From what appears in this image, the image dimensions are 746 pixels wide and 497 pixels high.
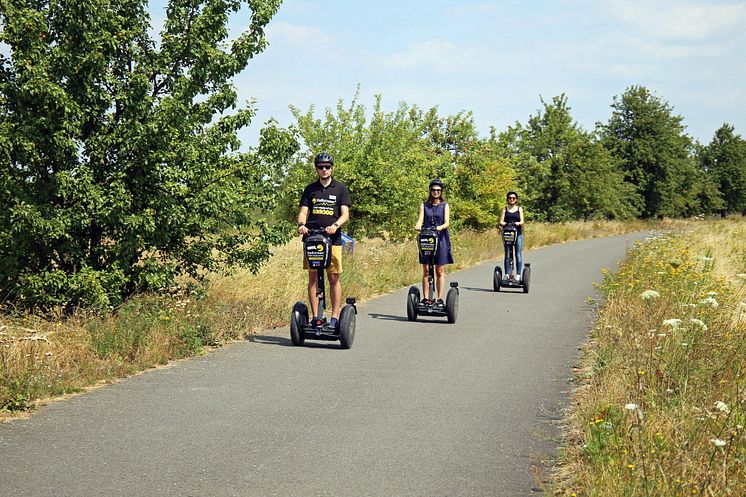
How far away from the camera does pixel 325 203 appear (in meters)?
9.88

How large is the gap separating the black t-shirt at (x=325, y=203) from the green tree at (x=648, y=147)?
67315mm

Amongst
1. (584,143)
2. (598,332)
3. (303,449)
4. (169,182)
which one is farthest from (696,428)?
(584,143)

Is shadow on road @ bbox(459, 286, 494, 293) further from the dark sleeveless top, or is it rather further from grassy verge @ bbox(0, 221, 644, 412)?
grassy verge @ bbox(0, 221, 644, 412)

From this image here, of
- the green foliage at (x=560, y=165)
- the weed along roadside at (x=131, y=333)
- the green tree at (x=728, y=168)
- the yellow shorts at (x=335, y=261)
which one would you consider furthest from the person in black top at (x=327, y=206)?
the green tree at (x=728, y=168)

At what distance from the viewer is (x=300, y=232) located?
9711 millimetres

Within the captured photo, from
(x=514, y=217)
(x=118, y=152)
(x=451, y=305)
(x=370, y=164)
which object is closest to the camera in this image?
(x=118, y=152)

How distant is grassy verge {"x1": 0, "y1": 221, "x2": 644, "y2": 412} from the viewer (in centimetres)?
724

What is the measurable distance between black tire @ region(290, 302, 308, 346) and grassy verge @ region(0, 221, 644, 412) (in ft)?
3.22

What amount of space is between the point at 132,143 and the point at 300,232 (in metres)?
2.20

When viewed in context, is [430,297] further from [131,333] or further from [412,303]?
[131,333]

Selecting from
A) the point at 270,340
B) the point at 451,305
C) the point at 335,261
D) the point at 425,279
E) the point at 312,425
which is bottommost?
the point at 312,425

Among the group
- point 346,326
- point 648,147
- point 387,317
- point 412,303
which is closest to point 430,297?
point 412,303

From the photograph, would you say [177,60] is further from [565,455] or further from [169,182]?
[565,455]

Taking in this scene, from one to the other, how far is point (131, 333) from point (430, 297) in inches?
221
